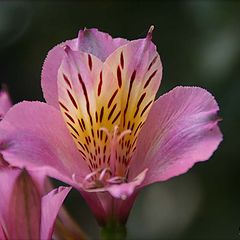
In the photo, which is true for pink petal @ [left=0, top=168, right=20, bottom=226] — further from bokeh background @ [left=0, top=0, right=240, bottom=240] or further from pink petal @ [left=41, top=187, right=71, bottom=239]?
bokeh background @ [left=0, top=0, right=240, bottom=240]

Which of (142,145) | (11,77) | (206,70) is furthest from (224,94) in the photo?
(11,77)

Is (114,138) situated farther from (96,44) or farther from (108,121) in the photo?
(96,44)

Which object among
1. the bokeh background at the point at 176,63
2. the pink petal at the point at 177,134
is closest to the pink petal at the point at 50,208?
the pink petal at the point at 177,134

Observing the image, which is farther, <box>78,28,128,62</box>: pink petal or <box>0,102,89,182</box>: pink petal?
<box>78,28,128,62</box>: pink petal

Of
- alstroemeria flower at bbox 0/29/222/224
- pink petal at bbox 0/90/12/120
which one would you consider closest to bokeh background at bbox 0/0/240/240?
pink petal at bbox 0/90/12/120

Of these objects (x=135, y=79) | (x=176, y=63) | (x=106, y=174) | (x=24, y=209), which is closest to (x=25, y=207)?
(x=24, y=209)

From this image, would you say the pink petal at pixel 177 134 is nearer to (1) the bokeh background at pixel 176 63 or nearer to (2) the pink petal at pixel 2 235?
(2) the pink petal at pixel 2 235
